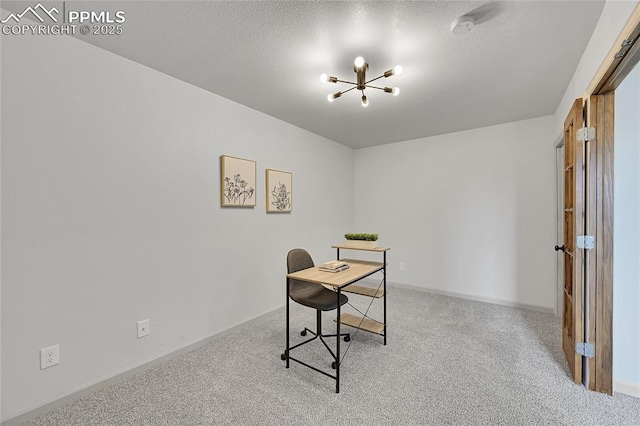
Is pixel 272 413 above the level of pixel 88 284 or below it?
below

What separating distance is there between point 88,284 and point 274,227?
6.30ft

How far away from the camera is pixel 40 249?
1.72m

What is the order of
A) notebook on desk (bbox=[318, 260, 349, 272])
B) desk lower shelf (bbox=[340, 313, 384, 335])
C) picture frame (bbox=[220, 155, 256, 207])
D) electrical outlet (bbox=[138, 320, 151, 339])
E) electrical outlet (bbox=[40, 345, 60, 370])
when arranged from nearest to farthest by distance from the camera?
electrical outlet (bbox=[40, 345, 60, 370]), electrical outlet (bbox=[138, 320, 151, 339]), notebook on desk (bbox=[318, 260, 349, 272]), desk lower shelf (bbox=[340, 313, 384, 335]), picture frame (bbox=[220, 155, 256, 207])

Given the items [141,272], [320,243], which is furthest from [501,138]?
[141,272]

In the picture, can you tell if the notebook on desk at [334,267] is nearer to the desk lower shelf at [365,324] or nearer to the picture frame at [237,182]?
the desk lower shelf at [365,324]

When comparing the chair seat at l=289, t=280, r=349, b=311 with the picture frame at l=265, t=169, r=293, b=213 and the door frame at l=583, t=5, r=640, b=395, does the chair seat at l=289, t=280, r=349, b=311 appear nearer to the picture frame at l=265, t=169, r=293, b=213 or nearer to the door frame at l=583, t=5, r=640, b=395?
the picture frame at l=265, t=169, r=293, b=213

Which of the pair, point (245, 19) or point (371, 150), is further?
point (371, 150)

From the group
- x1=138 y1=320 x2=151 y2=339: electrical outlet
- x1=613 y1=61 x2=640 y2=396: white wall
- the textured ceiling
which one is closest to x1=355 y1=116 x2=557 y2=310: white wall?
the textured ceiling

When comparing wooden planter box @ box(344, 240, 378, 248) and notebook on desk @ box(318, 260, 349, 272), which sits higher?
wooden planter box @ box(344, 240, 378, 248)

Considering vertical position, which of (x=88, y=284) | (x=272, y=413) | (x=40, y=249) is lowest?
(x=272, y=413)

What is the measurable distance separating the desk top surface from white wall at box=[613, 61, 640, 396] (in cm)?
170

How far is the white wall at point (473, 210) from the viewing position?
11.5 feet

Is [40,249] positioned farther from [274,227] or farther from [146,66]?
[274,227]

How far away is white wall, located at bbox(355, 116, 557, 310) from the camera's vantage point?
3.50 m
